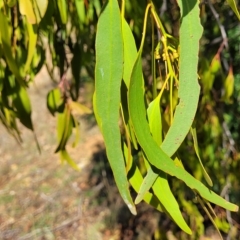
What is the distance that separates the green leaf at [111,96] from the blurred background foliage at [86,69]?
209 mm

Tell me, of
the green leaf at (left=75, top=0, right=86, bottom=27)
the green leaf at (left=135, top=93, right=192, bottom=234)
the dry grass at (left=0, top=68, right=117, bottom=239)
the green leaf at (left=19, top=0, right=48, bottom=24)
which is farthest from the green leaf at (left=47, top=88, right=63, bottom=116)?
the dry grass at (left=0, top=68, right=117, bottom=239)

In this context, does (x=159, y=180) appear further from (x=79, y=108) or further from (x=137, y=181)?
(x=79, y=108)

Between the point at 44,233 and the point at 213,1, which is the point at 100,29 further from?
the point at 44,233

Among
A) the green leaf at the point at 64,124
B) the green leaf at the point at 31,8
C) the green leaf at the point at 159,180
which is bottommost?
the green leaf at the point at 64,124

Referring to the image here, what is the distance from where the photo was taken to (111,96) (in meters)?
0.70

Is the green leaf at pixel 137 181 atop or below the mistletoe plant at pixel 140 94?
below

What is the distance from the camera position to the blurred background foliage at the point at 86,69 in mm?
1068

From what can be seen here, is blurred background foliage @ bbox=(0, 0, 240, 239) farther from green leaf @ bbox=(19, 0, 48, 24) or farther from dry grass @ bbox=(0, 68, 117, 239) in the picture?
dry grass @ bbox=(0, 68, 117, 239)

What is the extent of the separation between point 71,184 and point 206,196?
2.37 meters

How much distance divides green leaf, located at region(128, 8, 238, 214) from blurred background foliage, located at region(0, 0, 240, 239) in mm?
262

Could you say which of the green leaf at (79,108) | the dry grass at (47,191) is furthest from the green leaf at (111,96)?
the dry grass at (47,191)

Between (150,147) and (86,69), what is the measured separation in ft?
3.09

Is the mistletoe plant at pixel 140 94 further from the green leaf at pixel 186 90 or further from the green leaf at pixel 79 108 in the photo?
the green leaf at pixel 79 108

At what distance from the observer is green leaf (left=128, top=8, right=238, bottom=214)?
677 millimetres
